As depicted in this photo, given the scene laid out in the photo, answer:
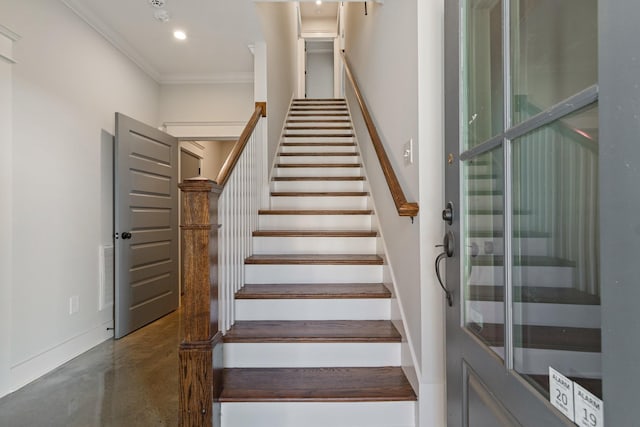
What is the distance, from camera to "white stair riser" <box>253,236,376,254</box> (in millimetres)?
2467

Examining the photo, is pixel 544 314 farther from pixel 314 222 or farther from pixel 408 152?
pixel 314 222

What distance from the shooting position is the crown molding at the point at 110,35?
2.39 meters

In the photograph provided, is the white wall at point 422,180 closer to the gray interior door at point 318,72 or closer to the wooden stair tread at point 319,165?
the wooden stair tread at point 319,165

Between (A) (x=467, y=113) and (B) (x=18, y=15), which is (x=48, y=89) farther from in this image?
(A) (x=467, y=113)

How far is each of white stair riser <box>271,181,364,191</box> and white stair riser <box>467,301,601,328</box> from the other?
217cm

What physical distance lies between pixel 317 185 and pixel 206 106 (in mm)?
1788

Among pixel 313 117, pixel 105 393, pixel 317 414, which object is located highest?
pixel 313 117

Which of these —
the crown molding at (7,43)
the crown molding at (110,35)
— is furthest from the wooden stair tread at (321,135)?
the crown molding at (7,43)

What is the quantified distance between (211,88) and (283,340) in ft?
10.5

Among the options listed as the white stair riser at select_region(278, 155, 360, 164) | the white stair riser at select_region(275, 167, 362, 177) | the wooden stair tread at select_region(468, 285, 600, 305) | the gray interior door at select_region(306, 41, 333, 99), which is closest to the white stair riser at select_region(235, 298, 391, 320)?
the wooden stair tread at select_region(468, 285, 600, 305)

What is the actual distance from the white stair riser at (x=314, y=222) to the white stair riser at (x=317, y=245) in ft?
0.77

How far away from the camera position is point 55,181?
2.26 meters

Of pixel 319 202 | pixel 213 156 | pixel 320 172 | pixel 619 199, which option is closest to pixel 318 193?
pixel 319 202

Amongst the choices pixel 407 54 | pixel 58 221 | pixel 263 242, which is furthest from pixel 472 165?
pixel 58 221
